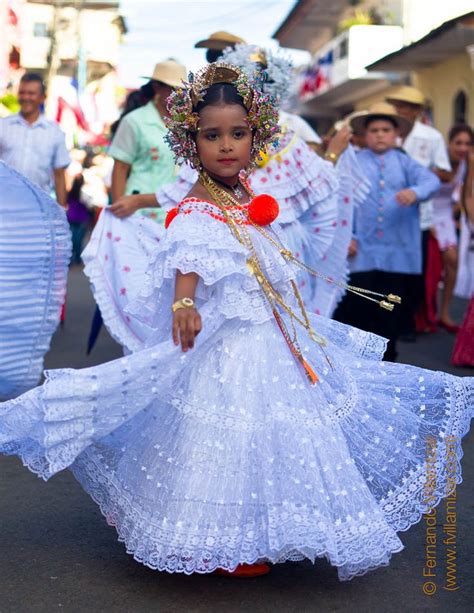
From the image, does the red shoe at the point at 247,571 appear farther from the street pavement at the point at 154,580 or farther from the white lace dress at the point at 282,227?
the white lace dress at the point at 282,227

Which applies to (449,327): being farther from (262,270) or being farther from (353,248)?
(262,270)

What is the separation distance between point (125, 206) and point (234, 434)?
2862 mm

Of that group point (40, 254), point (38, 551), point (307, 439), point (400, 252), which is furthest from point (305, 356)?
point (400, 252)

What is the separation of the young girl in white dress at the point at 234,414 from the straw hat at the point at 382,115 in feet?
13.3

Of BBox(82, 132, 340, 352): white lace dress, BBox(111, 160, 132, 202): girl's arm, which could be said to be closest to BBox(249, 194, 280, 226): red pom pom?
BBox(82, 132, 340, 352): white lace dress

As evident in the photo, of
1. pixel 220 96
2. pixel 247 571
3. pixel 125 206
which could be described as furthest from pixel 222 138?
pixel 125 206

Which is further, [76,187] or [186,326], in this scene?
[76,187]

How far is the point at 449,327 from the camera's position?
10562mm

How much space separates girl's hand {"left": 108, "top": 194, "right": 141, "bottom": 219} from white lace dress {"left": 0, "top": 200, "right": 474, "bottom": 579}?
221cm

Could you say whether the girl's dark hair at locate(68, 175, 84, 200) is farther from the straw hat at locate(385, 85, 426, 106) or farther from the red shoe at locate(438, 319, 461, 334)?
the straw hat at locate(385, 85, 426, 106)

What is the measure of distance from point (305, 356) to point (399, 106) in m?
6.44

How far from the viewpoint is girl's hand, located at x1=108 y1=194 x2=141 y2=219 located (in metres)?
6.15

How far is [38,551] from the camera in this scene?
4176 mm

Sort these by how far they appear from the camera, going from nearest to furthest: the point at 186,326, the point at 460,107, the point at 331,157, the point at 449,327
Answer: the point at 186,326
the point at 331,157
the point at 449,327
the point at 460,107
